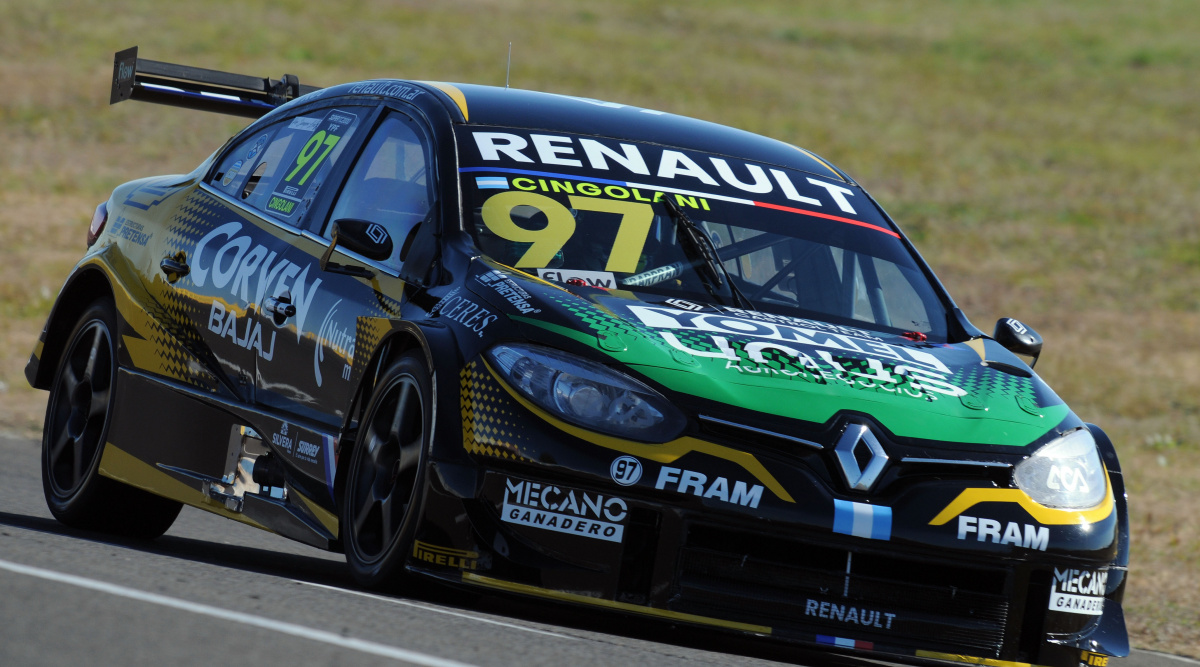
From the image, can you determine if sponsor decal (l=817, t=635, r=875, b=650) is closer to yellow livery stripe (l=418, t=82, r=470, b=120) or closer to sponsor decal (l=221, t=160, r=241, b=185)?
yellow livery stripe (l=418, t=82, r=470, b=120)

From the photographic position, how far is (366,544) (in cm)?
491

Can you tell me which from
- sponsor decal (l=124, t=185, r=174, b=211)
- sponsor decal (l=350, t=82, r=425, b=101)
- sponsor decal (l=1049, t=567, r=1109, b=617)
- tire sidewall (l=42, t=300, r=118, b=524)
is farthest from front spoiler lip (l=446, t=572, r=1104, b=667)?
sponsor decal (l=124, t=185, r=174, b=211)

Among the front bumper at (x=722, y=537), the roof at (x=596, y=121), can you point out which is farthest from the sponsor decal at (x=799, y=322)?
the roof at (x=596, y=121)

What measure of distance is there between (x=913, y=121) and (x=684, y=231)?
30096 millimetres

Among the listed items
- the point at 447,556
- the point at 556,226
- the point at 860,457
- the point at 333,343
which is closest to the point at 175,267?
the point at 333,343

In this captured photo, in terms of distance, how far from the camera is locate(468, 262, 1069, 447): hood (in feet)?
15.1

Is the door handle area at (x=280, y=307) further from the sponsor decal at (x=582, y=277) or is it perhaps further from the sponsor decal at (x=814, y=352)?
the sponsor decal at (x=814, y=352)

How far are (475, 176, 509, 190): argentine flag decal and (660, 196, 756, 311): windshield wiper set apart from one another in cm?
50

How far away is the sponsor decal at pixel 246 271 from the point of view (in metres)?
5.58

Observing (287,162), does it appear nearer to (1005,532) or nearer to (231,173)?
(231,173)

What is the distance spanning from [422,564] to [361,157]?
1883 millimetres

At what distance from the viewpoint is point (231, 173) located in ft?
21.9

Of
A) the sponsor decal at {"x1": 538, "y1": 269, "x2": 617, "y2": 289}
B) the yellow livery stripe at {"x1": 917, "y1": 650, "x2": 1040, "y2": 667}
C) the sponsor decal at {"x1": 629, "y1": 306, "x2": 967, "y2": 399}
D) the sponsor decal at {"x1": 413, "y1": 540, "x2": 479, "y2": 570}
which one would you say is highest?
the sponsor decal at {"x1": 538, "y1": 269, "x2": 617, "y2": 289}

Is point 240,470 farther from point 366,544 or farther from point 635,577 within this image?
point 635,577
